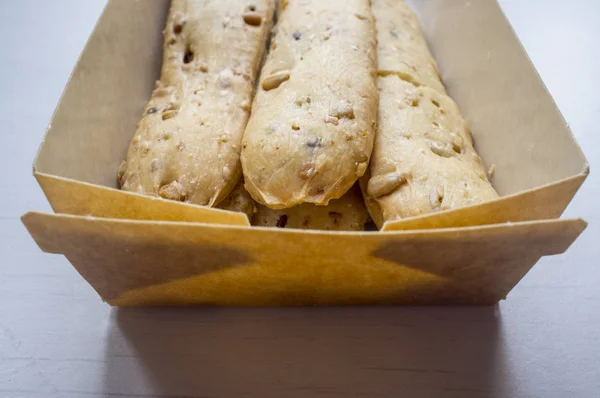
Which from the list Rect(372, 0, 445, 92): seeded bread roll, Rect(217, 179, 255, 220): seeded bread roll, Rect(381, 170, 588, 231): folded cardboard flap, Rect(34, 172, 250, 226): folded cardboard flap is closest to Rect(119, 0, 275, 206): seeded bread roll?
Rect(217, 179, 255, 220): seeded bread roll

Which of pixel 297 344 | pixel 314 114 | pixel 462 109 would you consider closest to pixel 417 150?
pixel 314 114

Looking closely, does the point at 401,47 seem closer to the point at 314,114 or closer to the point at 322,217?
the point at 314,114

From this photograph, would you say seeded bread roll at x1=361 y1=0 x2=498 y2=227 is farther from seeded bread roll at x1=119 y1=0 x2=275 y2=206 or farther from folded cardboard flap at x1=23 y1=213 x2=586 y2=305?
seeded bread roll at x1=119 y1=0 x2=275 y2=206

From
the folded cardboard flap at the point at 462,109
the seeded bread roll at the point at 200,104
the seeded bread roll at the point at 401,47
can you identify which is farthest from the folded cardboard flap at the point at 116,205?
the seeded bread roll at the point at 401,47

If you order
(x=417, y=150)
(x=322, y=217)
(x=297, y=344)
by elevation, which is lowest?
(x=297, y=344)

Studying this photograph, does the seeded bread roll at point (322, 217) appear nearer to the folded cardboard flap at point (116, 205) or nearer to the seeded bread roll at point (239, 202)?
the seeded bread roll at point (239, 202)

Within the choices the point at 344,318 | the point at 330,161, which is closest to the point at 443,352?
the point at 344,318
